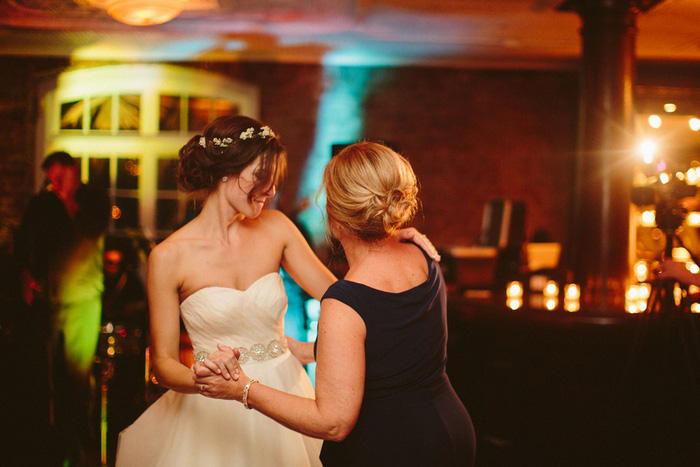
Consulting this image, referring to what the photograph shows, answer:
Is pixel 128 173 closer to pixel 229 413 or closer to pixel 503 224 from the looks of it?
pixel 503 224

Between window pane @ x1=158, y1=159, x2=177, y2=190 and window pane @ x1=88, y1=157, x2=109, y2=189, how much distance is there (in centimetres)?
63

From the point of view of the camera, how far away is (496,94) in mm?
8023

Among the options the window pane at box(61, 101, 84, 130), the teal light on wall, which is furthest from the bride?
the window pane at box(61, 101, 84, 130)

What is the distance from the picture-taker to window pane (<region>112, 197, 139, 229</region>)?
7.18 metres

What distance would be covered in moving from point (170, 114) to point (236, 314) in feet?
20.3

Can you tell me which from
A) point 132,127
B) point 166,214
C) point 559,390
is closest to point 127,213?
point 166,214

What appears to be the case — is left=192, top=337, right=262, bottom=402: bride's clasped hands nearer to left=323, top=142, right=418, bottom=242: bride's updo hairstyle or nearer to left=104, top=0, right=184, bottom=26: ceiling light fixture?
left=323, top=142, right=418, bottom=242: bride's updo hairstyle

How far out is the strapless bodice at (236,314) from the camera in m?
1.67

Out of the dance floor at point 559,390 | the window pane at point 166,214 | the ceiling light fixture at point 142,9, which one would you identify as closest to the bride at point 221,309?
the dance floor at point 559,390

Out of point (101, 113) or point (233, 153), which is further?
point (101, 113)

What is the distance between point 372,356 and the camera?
1235 millimetres

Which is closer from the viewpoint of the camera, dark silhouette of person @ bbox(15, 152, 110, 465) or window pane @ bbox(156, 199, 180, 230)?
dark silhouette of person @ bbox(15, 152, 110, 465)

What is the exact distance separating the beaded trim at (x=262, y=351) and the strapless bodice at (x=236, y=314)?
10 millimetres

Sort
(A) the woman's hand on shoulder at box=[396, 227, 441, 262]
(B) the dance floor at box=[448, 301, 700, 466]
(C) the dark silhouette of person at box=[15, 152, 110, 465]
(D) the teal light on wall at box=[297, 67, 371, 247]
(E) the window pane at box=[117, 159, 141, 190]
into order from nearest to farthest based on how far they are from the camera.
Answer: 1. (A) the woman's hand on shoulder at box=[396, 227, 441, 262]
2. (B) the dance floor at box=[448, 301, 700, 466]
3. (C) the dark silhouette of person at box=[15, 152, 110, 465]
4. (E) the window pane at box=[117, 159, 141, 190]
5. (D) the teal light on wall at box=[297, 67, 371, 247]
